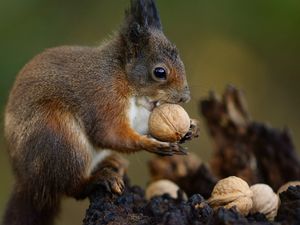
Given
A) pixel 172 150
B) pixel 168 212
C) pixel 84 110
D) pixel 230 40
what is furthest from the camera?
pixel 230 40

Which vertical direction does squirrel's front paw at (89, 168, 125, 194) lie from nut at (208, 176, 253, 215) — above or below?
above

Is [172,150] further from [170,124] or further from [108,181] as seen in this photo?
[108,181]

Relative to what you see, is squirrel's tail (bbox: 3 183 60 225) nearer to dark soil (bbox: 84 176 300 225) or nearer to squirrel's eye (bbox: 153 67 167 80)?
dark soil (bbox: 84 176 300 225)

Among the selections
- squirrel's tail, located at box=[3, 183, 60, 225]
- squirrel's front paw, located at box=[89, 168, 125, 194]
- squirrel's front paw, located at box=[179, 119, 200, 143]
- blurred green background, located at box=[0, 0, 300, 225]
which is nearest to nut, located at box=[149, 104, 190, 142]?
squirrel's front paw, located at box=[179, 119, 200, 143]

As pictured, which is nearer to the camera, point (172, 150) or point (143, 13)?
point (172, 150)

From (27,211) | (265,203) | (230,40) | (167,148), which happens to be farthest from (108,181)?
(230,40)

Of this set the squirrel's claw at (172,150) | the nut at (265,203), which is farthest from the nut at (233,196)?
the squirrel's claw at (172,150)

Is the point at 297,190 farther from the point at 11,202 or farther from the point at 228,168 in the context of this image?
the point at 11,202
